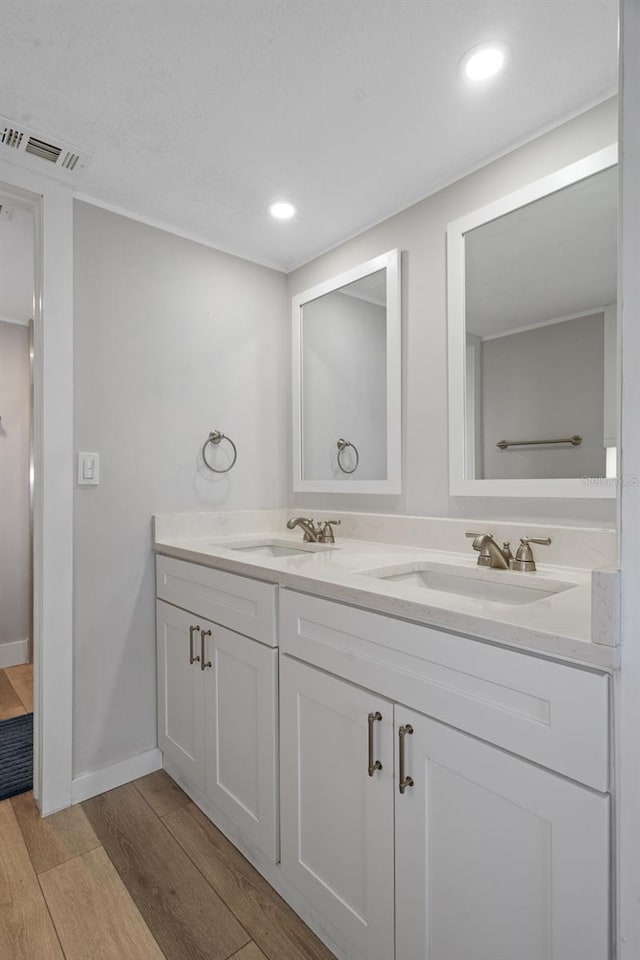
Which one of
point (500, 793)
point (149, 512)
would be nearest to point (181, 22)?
point (149, 512)

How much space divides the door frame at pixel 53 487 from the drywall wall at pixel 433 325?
1147mm

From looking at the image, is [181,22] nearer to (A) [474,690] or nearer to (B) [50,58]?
(B) [50,58]

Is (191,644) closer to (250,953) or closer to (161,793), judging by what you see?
(161,793)

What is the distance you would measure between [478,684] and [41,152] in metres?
1.98

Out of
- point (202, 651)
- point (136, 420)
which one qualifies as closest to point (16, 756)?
point (202, 651)

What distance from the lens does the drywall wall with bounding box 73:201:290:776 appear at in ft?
6.09

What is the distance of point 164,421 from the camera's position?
2.05 meters

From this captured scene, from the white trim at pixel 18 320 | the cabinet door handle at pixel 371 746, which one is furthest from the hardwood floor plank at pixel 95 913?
the white trim at pixel 18 320

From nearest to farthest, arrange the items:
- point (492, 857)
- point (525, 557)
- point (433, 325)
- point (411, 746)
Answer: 1. point (492, 857)
2. point (411, 746)
3. point (525, 557)
4. point (433, 325)

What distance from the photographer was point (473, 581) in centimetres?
146

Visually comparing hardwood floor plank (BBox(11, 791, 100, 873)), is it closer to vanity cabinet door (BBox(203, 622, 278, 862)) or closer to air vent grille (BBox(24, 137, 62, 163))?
vanity cabinet door (BBox(203, 622, 278, 862))

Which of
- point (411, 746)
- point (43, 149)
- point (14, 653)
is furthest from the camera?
point (14, 653)

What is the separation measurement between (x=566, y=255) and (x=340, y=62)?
809 millimetres

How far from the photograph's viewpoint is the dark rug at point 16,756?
1880 millimetres
